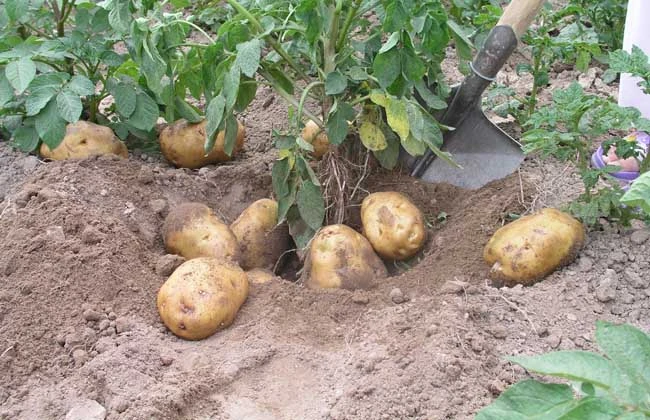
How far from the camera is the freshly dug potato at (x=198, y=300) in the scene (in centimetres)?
226

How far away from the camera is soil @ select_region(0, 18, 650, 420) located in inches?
78.0

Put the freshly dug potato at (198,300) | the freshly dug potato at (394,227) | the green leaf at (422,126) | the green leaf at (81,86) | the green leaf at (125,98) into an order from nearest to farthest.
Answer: the freshly dug potato at (198,300) < the green leaf at (422,126) < the freshly dug potato at (394,227) < the green leaf at (81,86) < the green leaf at (125,98)

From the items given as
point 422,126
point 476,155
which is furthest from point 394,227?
point 476,155

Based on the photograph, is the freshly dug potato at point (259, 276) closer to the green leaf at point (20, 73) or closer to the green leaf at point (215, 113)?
the green leaf at point (215, 113)

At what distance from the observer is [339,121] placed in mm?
2586

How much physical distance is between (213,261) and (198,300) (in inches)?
6.4

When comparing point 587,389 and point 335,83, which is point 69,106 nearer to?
point 335,83

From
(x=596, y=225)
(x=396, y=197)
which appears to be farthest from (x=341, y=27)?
(x=596, y=225)

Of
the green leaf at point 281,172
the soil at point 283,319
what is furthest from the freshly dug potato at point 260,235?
the soil at point 283,319

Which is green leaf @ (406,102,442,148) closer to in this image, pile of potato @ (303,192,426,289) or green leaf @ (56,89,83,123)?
pile of potato @ (303,192,426,289)

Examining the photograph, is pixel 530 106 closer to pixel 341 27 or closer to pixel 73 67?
pixel 341 27

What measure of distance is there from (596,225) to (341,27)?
39.3 inches

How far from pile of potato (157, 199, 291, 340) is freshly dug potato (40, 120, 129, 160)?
1.62 ft

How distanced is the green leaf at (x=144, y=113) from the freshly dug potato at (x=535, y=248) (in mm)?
1387
